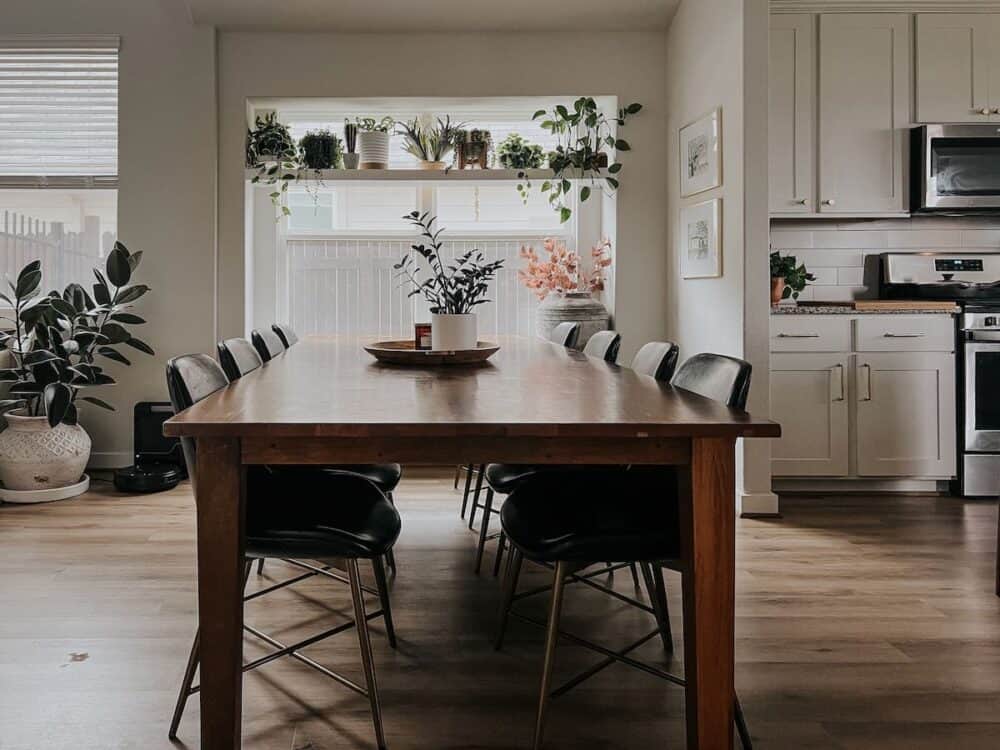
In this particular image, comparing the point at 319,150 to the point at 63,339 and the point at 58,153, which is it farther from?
the point at 63,339

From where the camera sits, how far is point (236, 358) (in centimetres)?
244

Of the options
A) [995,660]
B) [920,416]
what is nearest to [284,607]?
[995,660]

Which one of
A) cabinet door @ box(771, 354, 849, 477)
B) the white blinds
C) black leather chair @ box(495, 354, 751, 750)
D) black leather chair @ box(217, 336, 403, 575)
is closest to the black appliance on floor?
the white blinds

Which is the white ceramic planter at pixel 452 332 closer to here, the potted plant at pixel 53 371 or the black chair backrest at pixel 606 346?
the black chair backrest at pixel 606 346

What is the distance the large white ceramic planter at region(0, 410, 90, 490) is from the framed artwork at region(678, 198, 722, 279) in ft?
11.1

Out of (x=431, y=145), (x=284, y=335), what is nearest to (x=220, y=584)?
(x=284, y=335)

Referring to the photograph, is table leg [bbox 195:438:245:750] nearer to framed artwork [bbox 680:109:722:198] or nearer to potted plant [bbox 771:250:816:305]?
framed artwork [bbox 680:109:722:198]

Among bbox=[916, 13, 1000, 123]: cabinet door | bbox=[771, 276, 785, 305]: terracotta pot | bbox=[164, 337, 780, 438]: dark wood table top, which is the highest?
bbox=[916, 13, 1000, 123]: cabinet door

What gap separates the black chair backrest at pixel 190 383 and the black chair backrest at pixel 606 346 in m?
1.38

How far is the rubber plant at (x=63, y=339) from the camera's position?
4.04 meters

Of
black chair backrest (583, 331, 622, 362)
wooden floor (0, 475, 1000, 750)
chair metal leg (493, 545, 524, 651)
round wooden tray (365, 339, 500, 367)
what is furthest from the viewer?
black chair backrest (583, 331, 622, 362)

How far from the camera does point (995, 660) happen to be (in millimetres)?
2201

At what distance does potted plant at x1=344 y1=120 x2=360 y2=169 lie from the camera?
4.88m

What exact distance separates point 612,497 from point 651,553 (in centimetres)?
32
